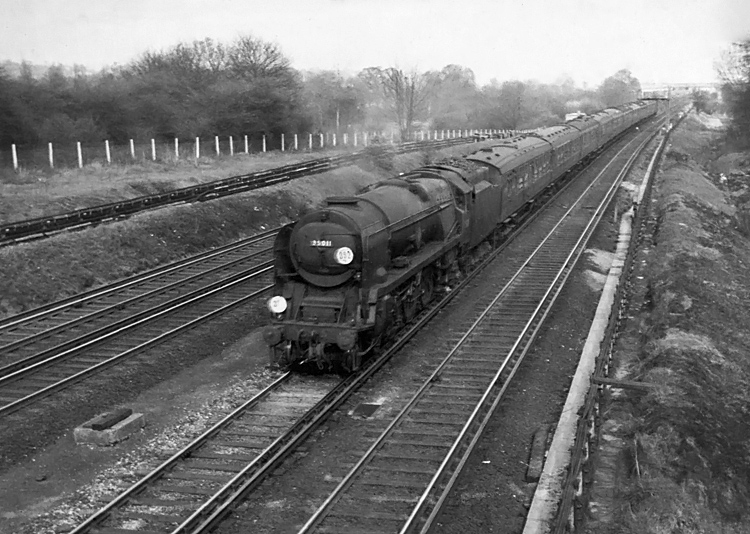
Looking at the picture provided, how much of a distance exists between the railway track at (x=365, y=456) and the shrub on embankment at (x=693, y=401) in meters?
2.36

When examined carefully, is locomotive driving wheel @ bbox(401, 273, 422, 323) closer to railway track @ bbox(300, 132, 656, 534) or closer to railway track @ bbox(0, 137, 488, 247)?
railway track @ bbox(300, 132, 656, 534)

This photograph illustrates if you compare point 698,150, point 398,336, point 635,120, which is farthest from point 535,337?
point 635,120

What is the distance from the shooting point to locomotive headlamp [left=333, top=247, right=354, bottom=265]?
41.7 feet

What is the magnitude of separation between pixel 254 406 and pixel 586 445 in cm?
524

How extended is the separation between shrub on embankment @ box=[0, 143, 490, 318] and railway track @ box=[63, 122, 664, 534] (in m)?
4.91

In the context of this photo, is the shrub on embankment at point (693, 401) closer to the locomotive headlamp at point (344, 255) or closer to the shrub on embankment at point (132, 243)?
the locomotive headlamp at point (344, 255)

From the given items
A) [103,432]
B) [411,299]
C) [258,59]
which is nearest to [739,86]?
[258,59]

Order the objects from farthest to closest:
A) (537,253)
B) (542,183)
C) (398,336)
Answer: (542,183) < (537,253) < (398,336)

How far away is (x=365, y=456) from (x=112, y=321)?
344 inches

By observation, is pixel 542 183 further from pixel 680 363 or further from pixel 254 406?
pixel 254 406

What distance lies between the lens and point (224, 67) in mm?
56719

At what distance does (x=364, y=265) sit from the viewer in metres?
12.8

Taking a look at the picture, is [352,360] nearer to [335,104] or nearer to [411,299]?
[411,299]

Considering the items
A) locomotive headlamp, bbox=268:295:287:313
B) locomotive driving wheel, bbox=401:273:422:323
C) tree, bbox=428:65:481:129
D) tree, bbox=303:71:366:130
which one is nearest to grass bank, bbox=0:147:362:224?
locomotive headlamp, bbox=268:295:287:313
